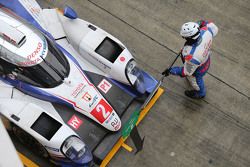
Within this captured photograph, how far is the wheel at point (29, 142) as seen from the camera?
661 centimetres

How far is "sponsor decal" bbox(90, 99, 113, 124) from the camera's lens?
669 centimetres

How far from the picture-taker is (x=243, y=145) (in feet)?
24.9

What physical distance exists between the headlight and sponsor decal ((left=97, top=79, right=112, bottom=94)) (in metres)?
1.06

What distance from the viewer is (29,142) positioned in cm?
684

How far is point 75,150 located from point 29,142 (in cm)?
95

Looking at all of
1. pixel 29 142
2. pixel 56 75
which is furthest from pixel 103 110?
pixel 29 142

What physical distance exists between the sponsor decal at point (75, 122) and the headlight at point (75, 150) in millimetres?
353

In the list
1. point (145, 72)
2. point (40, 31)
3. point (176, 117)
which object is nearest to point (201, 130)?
point (176, 117)

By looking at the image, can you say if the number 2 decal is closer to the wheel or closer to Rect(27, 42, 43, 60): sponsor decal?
the wheel

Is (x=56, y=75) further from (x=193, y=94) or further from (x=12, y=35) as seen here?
(x=193, y=94)

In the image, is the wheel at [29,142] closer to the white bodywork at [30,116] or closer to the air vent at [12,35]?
the white bodywork at [30,116]

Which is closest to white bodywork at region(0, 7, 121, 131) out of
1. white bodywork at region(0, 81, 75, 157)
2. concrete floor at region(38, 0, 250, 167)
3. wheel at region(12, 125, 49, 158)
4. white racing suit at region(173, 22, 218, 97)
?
white bodywork at region(0, 81, 75, 157)

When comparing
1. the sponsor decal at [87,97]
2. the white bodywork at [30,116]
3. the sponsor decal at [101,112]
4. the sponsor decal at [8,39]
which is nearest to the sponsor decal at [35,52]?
the sponsor decal at [8,39]

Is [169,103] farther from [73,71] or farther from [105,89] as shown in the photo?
[73,71]
